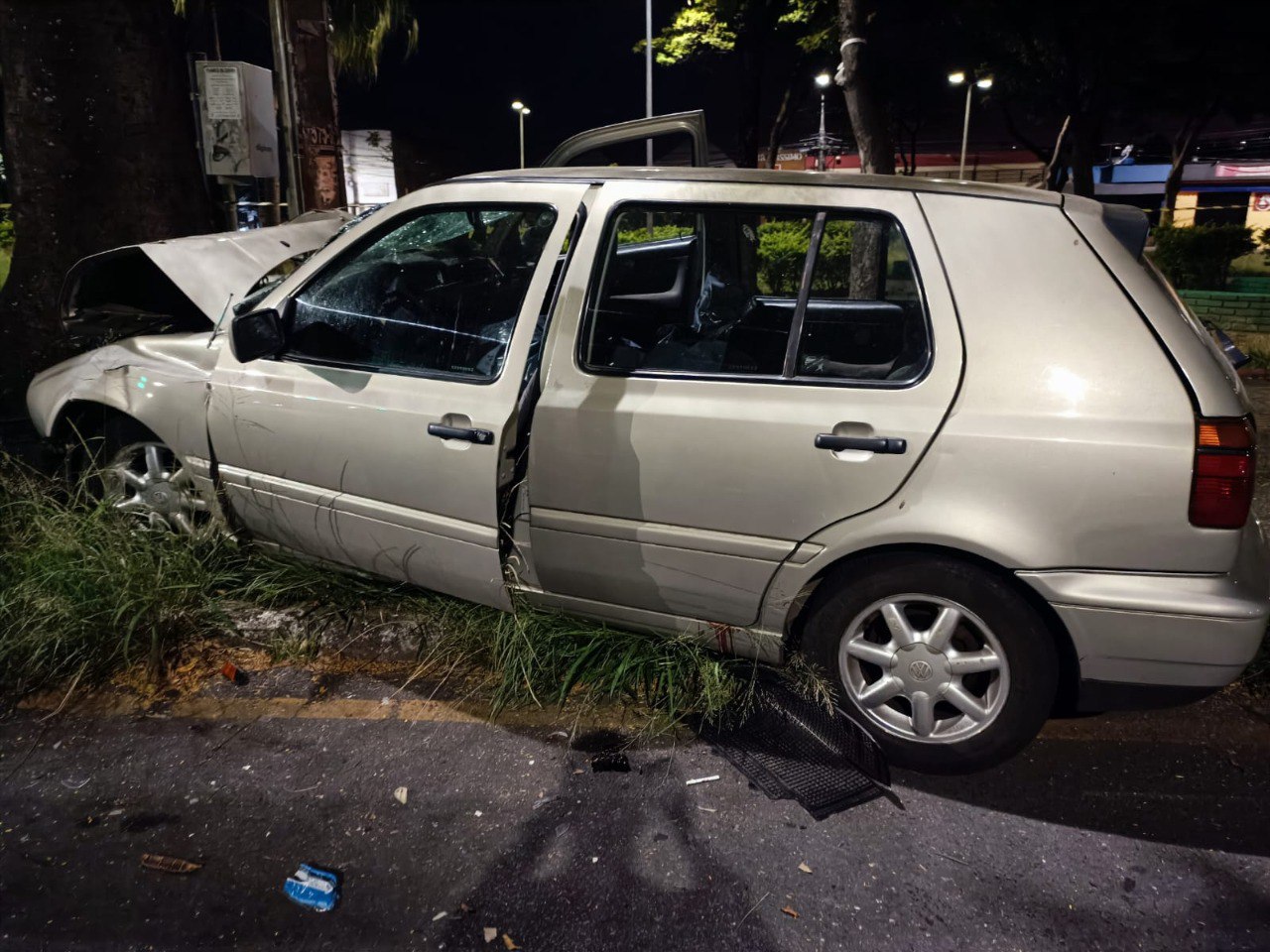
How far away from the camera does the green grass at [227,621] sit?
3.12 meters

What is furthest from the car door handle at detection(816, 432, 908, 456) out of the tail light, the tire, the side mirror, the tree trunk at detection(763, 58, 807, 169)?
the tree trunk at detection(763, 58, 807, 169)

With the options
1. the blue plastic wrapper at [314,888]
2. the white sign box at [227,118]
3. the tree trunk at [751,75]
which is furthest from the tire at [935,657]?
the tree trunk at [751,75]

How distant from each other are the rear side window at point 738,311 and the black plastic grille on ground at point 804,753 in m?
1.13

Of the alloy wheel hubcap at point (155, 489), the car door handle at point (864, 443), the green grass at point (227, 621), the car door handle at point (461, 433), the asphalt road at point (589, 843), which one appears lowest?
the asphalt road at point (589, 843)

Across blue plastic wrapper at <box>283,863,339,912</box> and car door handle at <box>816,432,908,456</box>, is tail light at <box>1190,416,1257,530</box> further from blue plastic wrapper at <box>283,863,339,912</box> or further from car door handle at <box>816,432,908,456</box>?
blue plastic wrapper at <box>283,863,339,912</box>

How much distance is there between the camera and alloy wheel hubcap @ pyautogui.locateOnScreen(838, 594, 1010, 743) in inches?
102

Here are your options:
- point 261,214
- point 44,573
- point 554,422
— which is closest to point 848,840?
point 554,422

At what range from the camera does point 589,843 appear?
2475 mm

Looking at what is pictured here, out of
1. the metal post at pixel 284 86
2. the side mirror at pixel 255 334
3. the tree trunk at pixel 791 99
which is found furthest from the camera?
the tree trunk at pixel 791 99

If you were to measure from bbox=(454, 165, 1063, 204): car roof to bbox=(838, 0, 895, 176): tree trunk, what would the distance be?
5919mm

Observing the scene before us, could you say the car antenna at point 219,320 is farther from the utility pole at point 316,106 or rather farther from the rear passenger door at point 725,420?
the utility pole at point 316,106

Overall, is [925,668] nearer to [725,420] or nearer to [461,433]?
[725,420]

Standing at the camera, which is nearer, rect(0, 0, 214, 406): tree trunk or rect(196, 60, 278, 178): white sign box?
rect(0, 0, 214, 406): tree trunk

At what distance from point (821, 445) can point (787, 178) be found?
2.81ft
